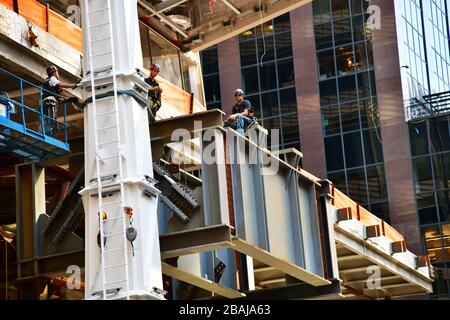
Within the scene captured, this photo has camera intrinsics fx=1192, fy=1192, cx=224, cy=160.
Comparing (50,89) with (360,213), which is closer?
(50,89)

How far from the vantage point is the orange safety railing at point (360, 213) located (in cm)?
4128

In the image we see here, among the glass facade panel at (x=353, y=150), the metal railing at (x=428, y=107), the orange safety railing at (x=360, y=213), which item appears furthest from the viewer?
the glass facade panel at (x=353, y=150)

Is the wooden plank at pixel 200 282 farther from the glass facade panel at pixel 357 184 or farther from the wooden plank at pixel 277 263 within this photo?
the glass facade panel at pixel 357 184

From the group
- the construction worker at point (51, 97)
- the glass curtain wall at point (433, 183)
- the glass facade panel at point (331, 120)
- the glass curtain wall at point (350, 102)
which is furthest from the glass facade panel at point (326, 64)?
the construction worker at point (51, 97)

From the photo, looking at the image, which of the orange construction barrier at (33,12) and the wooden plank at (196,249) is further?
the orange construction barrier at (33,12)

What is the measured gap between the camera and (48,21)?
33.3m

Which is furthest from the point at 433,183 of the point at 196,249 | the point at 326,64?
the point at 196,249

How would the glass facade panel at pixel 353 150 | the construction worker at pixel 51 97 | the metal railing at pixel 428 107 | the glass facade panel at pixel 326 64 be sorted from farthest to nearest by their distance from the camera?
the glass facade panel at pixel 326 64
the glass facade panel at pixel 353 150
the metal railing at pixel 428 107
the construction worker at pixel 51 97

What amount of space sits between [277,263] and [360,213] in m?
12.8

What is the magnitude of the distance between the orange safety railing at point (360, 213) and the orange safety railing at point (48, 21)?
413 inches

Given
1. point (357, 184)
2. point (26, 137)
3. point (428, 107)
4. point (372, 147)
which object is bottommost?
point (26, 137)

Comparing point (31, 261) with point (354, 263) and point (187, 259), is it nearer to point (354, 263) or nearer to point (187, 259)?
point (187, 259)

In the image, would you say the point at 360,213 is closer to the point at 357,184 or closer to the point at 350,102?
the point at 357,184
